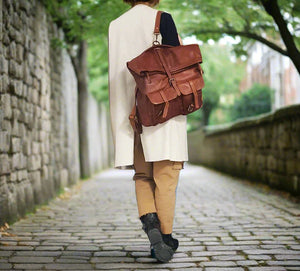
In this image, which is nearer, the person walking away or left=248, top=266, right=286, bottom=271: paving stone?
left=248, top=266, right=286, bottom=271: paving stone

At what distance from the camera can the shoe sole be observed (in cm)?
322

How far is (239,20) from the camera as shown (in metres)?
7.27

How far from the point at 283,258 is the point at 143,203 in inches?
39.0

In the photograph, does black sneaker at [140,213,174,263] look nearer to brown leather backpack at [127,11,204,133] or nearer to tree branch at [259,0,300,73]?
brown leather backpack at [127,11,204,133]

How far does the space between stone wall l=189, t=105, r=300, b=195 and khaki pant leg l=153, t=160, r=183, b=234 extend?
3.64m

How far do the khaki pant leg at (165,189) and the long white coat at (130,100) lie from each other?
0.09 meters

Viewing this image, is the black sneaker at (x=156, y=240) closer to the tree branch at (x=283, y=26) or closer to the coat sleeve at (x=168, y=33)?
the coat sleeve at (x=168, y=33)

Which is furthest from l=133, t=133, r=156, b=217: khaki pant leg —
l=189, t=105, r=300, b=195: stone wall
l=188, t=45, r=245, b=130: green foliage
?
l=188, t=45, r=245, b=130: green foliage

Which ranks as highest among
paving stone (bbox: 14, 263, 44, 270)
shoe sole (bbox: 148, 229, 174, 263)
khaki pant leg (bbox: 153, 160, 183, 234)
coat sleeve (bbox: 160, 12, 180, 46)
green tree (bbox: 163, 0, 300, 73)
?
green tree (bbox: 163, 0, 300, 73)

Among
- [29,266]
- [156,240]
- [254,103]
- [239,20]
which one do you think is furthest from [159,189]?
[254,103]

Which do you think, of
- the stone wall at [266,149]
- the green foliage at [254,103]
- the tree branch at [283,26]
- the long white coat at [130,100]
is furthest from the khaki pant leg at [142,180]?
the green foliage at [254,103]

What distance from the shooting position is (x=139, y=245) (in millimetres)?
3900

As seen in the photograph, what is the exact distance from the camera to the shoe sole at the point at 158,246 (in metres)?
3.22

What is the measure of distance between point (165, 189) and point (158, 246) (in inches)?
14.5
